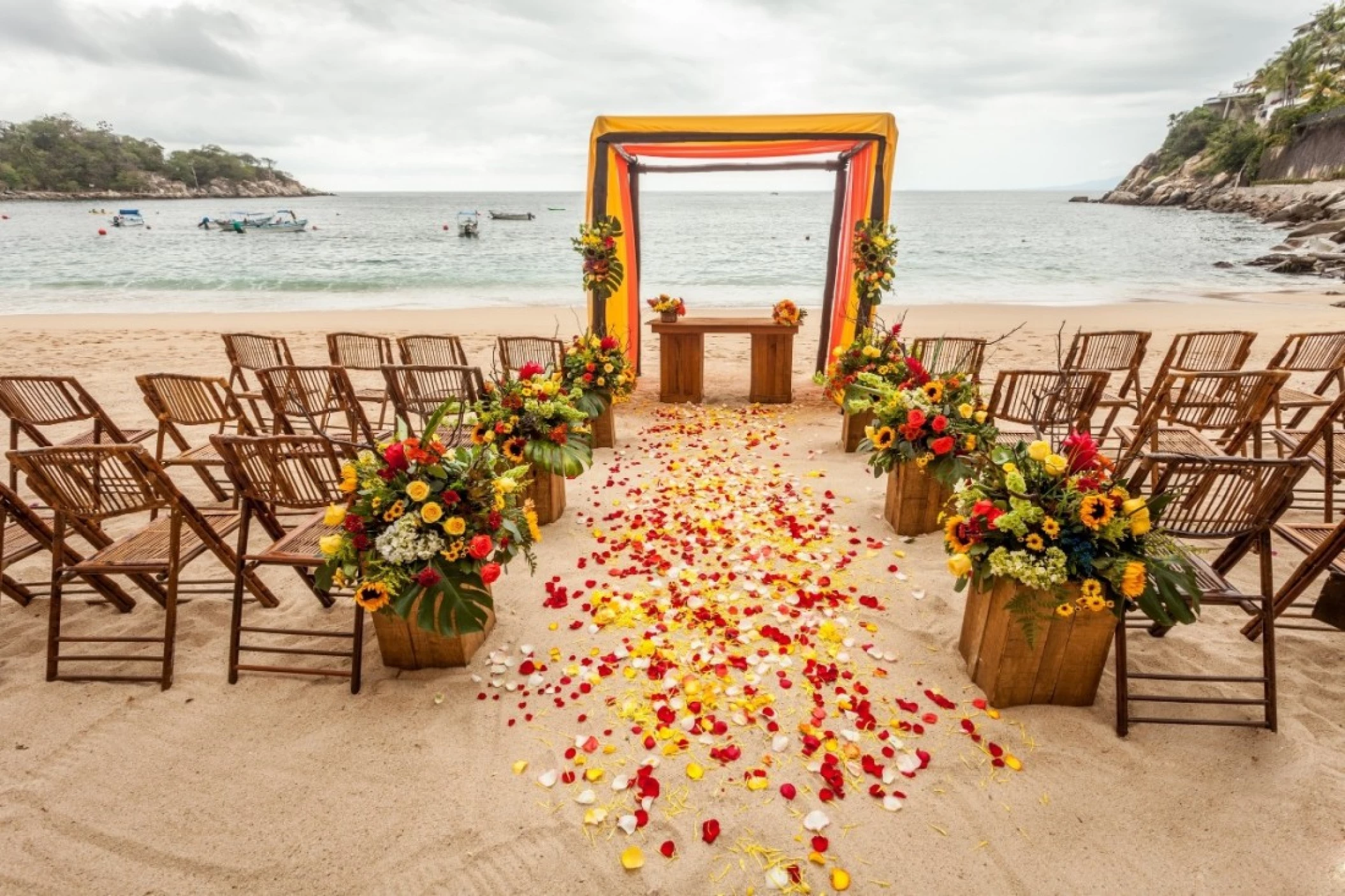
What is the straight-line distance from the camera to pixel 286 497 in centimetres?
277

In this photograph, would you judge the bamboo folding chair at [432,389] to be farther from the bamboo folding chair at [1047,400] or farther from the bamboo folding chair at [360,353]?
the bamboo folding chair at [1047,400]

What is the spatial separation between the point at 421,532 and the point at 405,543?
9 cm

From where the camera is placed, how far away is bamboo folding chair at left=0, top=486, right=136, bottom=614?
2.94 m

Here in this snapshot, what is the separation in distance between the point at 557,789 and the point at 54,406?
435cm

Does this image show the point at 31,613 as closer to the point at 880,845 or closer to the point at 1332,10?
the point at 880,845

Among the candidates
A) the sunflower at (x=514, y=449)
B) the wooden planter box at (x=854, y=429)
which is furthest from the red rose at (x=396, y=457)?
the wooden planter box at (x=854, y=429)

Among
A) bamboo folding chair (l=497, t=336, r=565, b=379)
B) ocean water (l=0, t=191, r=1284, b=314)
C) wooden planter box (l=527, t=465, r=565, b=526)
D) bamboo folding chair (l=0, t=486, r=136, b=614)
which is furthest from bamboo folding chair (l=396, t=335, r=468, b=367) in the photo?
ocean water (l=0, t=191, r=1284, b=314)

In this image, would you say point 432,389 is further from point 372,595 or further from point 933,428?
point 933,428

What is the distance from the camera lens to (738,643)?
3.07 m

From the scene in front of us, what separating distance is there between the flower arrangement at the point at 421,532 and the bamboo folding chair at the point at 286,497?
0.63 feet

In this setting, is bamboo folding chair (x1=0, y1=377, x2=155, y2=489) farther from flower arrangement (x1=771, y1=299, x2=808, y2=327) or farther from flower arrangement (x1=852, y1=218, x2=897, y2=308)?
flower arrangement (x1=852, y1=218, x2=897, y2=308)

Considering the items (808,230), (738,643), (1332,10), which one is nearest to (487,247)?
(808,230)

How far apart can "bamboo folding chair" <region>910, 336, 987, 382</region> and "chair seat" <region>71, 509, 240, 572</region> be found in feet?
14.0

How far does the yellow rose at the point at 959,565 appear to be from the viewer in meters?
2.33
